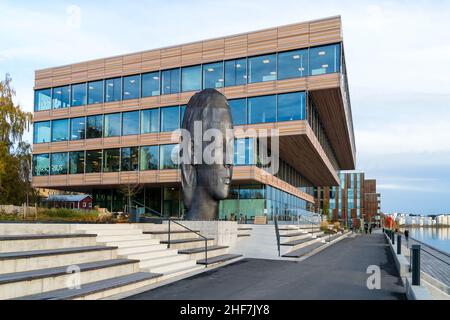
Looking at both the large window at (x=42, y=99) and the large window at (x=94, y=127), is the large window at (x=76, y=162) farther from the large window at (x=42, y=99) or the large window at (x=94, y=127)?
the large window at (x=42, y=99)

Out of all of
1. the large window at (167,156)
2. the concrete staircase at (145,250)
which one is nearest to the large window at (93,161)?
the large window at (167,156)

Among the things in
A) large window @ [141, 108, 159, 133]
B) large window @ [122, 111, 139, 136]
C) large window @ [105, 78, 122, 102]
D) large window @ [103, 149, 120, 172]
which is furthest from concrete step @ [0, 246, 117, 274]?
large window @ [105, 78, 122, 102]

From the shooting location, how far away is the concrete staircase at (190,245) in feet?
44.5

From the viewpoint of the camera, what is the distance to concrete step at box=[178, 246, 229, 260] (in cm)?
1346

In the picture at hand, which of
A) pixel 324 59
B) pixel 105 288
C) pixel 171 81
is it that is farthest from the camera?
pixel 171 81

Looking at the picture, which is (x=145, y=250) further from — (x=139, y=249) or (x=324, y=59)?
(x=324, y=59)

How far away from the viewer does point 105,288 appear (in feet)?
27.6

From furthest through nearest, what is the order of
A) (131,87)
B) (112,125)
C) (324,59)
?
(112,125) < (131,87) < (324,59)

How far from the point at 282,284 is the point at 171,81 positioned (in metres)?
29.6

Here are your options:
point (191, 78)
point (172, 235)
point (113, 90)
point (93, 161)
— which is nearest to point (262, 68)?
point (191, 78)

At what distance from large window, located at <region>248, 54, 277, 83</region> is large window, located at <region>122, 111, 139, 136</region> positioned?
40.4ft

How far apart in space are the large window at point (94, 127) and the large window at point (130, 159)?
3826 millimetres

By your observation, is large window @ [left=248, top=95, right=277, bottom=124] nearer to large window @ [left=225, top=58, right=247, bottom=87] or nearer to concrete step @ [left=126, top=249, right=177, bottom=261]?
large window @ [left=225, top=58, right=247, bottom=87]
